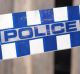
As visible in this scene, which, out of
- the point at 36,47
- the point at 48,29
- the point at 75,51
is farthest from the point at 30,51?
the point at 75,51

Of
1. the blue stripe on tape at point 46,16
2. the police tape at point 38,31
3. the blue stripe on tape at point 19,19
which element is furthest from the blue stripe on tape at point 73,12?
the blue stripe on tape at point 19,19

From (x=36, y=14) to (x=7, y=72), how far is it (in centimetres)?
35

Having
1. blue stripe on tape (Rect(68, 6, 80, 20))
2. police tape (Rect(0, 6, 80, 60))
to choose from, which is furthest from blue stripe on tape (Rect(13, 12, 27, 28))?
blue stripe on tape (Rect(68, 6, 80, 20))

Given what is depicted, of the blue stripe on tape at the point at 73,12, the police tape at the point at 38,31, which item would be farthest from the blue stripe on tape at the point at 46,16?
the blue stripe on tape at the point at 73,12

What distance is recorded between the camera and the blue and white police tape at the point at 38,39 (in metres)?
1.26

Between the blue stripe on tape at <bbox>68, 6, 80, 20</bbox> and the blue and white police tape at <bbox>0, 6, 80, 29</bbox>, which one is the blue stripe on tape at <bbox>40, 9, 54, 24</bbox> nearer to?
the blue and white police tape at <bbox>0, 6, 80, 29</bbox>

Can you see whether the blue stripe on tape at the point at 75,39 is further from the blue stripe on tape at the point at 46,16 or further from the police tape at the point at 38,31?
the blue stripe on tape at the point at 46,16

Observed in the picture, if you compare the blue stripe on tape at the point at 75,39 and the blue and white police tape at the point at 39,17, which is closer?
the blue and white police tape at the point at 39,17

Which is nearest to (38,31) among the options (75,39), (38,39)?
(38,39)

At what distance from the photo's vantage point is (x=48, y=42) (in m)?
1.32

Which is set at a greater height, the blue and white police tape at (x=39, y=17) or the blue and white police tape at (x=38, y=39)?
the blue and white police tape at (x=39, y=17)

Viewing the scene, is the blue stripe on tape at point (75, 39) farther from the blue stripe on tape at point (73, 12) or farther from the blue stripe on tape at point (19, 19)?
the blue stripe on tape at point (19, 19)

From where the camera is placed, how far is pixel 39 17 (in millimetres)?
1298

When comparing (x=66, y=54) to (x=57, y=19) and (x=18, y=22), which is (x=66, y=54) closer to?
(x=57, y=19)
